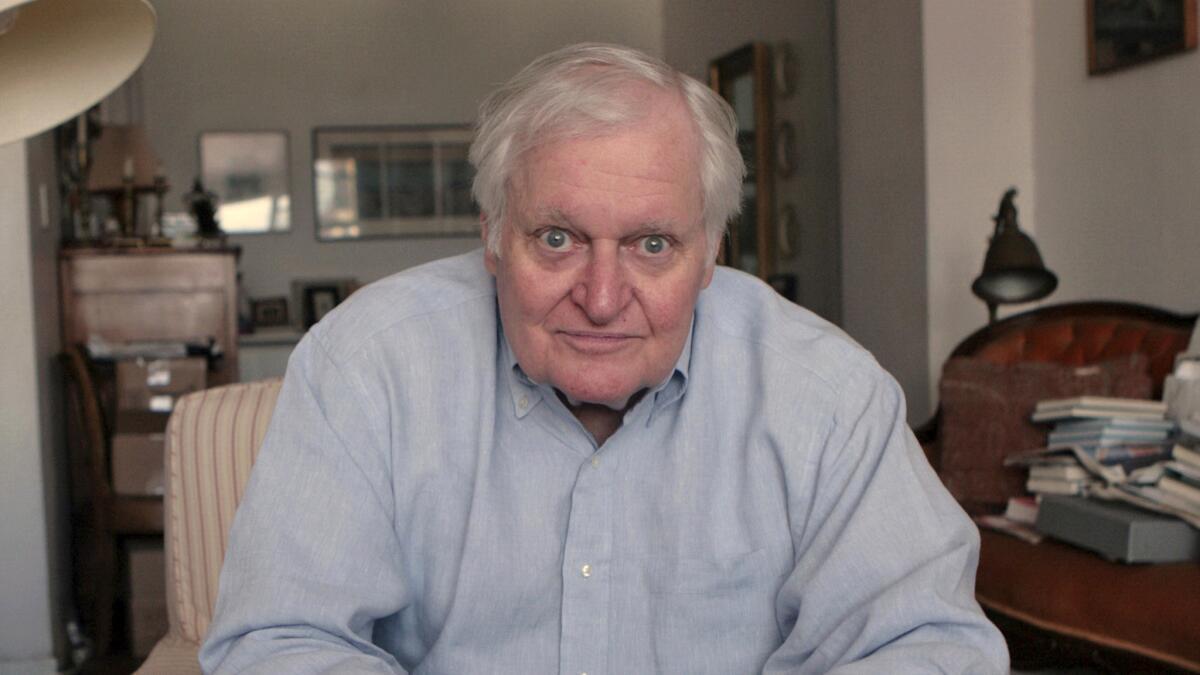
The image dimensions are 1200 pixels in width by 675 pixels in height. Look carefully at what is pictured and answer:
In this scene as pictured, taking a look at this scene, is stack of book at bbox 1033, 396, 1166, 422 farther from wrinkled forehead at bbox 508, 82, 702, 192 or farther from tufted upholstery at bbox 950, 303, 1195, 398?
wrinkled forehead at bbox 508, 82, 702, 192

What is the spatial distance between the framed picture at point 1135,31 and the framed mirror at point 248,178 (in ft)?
17.6

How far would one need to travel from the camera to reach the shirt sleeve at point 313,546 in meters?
1.18

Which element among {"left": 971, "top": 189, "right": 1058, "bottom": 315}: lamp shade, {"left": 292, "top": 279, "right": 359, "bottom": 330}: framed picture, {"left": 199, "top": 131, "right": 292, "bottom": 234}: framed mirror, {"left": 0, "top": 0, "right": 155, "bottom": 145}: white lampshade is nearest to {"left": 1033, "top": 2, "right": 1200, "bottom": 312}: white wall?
{"left": 971, "top": 189, "right": 1058, "bottom": 315}: lamp shade

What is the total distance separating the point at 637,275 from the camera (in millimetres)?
1271

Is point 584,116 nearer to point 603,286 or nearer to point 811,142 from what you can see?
point 603,286

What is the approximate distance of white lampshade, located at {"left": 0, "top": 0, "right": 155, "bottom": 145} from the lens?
123 centimetres

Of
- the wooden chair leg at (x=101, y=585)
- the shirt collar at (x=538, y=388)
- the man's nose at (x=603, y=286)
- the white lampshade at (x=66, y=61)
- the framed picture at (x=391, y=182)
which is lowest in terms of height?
the wooden chair leg at (x=101, y=585)

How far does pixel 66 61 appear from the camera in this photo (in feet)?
4.06

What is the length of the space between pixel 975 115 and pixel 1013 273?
0.95 meters

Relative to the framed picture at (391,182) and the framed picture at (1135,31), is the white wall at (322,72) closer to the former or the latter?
the framed picture at (391,182)

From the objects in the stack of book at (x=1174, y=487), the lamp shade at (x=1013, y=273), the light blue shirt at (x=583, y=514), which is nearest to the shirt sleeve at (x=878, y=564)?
the light blue shirt at (x=583, y=514)

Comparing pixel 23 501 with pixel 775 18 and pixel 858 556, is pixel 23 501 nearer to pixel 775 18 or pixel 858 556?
pixel 858 556

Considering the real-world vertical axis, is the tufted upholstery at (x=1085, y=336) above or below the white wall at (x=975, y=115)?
below

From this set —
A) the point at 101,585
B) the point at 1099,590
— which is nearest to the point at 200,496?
the point at 1099,590
